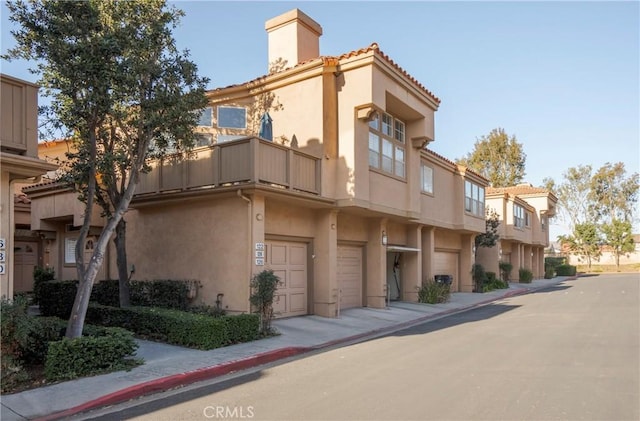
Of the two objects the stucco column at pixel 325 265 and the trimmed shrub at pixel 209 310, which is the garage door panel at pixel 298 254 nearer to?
the stucco column at pixel 325 265

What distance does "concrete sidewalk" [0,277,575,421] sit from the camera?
7074mm

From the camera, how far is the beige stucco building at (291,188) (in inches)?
524

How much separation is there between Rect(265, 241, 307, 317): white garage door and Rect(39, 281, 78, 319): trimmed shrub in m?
5.56

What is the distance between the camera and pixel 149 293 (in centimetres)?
1409

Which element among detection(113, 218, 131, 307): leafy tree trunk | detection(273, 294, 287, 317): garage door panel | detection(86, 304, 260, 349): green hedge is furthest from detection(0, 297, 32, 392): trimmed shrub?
detection(273, 294, 287, 317): garage door panel

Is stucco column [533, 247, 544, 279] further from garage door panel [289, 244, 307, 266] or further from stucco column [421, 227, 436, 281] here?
garage door panel [289, 244, 307, 266]

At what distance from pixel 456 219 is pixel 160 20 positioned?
61.5ft

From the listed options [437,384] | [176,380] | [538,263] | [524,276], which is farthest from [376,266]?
[538,263]

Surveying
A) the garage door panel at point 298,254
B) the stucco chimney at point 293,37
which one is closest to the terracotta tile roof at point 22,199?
the stucco chimney at point 293,37

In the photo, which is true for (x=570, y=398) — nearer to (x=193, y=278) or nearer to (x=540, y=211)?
(x=193, y=278)

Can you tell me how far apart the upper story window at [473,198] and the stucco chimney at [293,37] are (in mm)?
12392

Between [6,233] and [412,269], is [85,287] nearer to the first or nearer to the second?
[6,233]

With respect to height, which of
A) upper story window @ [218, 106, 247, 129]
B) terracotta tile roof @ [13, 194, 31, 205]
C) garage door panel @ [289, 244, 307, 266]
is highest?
upper story window @ [218, 106, 247, 129]

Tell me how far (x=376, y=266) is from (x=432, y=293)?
401 cm
